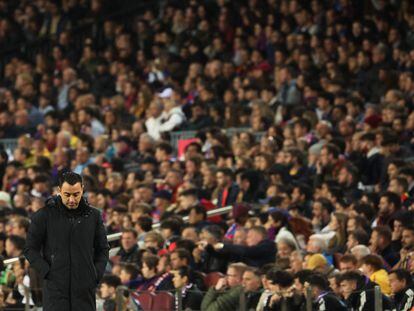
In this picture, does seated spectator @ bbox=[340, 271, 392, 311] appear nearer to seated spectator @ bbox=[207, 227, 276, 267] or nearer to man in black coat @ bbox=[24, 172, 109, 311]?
seated spectator @ bbox=[207, 227, 276, 267]

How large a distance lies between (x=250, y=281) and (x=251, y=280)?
0.01 metres

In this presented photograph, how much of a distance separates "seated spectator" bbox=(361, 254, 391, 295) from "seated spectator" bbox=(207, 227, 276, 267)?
175 centimetres

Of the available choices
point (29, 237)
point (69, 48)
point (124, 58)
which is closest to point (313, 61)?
point (124, 58)

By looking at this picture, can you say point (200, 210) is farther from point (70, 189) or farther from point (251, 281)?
point (70, 189)

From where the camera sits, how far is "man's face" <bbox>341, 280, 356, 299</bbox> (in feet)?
43.2

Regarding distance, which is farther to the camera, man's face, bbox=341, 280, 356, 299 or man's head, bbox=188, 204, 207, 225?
man's head, bbox=188, 204, 207, 225

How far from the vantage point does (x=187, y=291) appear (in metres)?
13.9

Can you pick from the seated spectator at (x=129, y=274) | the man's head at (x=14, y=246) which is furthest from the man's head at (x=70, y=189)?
the man's head at (x=14, y=246)

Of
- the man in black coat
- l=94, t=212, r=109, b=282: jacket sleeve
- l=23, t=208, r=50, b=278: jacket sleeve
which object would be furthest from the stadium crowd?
l=23, t=208, r=50, b=278: jacket sleeve

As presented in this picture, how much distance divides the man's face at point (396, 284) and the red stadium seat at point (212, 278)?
81.3 inches

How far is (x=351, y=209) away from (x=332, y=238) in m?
0.83

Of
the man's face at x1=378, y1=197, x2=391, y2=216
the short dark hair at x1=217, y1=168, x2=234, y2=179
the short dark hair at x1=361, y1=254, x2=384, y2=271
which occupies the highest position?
the short dark hair at x1=217, y1=168, x2=234, y2=179

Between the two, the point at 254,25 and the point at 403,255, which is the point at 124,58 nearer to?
the point at 254,25

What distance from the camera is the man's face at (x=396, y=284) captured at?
13.2 m
